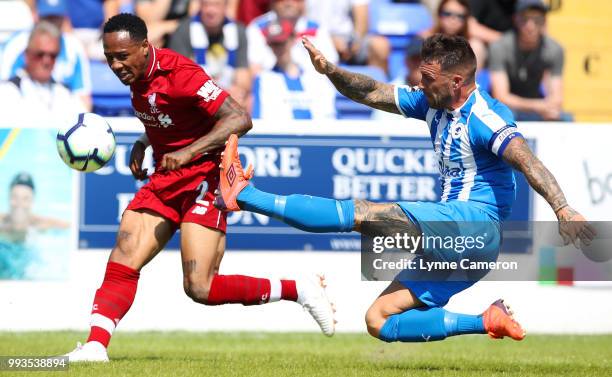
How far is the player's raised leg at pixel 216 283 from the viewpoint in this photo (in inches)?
303

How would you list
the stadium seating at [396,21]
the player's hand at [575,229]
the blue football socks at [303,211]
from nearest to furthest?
the player's hand at [575,229] → the blue football socks at [303,211] → the stadium seating at [396,21]

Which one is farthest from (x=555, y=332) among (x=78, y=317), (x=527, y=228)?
(x=78, y=317)

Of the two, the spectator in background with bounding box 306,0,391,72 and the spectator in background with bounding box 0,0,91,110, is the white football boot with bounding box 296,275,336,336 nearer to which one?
the spectator in background with bounding box 0,0,91,110

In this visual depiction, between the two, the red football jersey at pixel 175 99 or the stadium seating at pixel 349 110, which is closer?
the red football jersey at pixel 175 99

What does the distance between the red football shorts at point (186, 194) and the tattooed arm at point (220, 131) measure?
236 mm

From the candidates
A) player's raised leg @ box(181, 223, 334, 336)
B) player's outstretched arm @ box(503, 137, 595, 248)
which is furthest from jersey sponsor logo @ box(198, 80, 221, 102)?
player's outstretched arm @ box(503, 137, 595, 248)

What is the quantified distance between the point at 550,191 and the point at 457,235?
0.70 meters

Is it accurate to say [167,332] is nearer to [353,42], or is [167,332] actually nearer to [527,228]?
[527,228]

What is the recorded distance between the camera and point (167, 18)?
13539 millimetres

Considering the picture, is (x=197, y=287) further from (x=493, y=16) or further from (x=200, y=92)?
(x=493, y=16)

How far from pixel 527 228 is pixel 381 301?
4.20 m

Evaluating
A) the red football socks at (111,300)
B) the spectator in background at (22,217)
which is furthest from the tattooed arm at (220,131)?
the spectator in background at (22,217)

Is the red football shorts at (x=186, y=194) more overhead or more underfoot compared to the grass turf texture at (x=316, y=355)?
more overhead

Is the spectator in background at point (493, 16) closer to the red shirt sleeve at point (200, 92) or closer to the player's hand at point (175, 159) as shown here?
the red shirt sleeve at point (200, 92)
